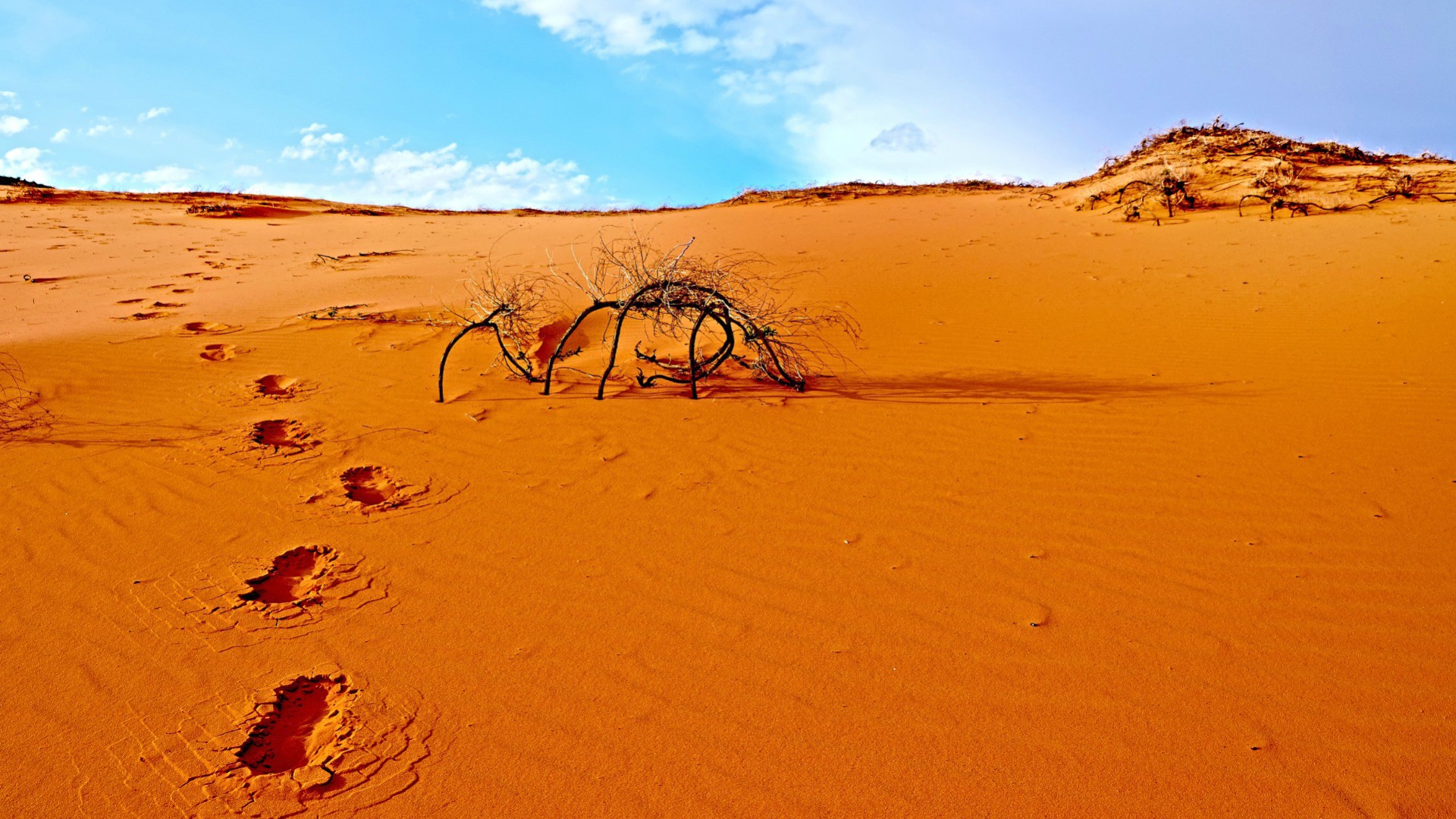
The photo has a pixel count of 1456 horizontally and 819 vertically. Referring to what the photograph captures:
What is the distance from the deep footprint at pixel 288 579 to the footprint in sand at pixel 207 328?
5242 mm

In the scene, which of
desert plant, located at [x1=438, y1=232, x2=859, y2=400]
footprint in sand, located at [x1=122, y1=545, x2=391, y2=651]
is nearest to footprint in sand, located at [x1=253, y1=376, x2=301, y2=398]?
desert plant, located at [x1=438, y1=232, x2=859, y2=400]

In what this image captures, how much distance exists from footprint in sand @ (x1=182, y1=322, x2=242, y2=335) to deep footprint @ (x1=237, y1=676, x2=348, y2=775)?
623cm

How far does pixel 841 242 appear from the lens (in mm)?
12266

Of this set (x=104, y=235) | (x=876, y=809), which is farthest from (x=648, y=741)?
(x=104, y=235)

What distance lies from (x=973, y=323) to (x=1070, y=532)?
4.50m

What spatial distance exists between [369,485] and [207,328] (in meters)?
4.86

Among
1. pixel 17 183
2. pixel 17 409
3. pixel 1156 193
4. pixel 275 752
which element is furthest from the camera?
pixel 17 183

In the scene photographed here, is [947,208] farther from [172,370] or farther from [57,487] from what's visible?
[57,487]

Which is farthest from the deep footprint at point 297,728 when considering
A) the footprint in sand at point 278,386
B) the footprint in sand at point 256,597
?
the footprint in sand at point 278,386

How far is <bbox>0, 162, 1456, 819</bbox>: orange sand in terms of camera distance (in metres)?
2.23

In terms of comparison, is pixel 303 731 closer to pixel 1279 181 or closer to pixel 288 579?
pixel 288 579

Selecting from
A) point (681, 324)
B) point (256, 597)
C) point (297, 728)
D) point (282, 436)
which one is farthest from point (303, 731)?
point (681, 324)

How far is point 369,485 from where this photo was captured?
414 centimetres

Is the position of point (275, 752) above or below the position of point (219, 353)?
below
